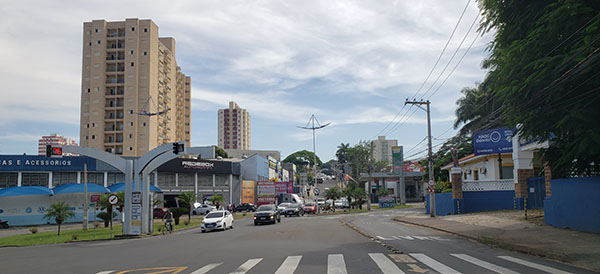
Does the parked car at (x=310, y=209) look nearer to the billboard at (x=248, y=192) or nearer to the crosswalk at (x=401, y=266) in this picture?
the billboard at (x=248, y=192)

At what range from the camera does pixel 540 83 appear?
47.6 feet

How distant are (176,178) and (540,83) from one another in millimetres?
52797

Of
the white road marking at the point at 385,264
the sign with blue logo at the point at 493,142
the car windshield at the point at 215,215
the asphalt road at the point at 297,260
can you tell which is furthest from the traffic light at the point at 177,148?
the sign with blue logo at the point at 493,142

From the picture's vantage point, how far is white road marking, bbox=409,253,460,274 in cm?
1000

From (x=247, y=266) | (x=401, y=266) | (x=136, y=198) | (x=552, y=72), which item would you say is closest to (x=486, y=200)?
(x=552, y=72)

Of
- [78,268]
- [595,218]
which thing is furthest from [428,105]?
[78,268]

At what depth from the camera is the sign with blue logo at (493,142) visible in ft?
118

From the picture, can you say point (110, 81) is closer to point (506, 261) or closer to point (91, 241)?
point (91, 241)

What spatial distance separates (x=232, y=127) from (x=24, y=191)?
152 meters

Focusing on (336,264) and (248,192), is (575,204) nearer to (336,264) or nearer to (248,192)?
(336,264)

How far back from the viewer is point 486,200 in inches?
1347

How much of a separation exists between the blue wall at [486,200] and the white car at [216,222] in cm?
1789

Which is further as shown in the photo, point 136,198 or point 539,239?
point 136,198

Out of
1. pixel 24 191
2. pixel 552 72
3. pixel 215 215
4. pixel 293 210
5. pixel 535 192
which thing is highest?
pixel 552 72
